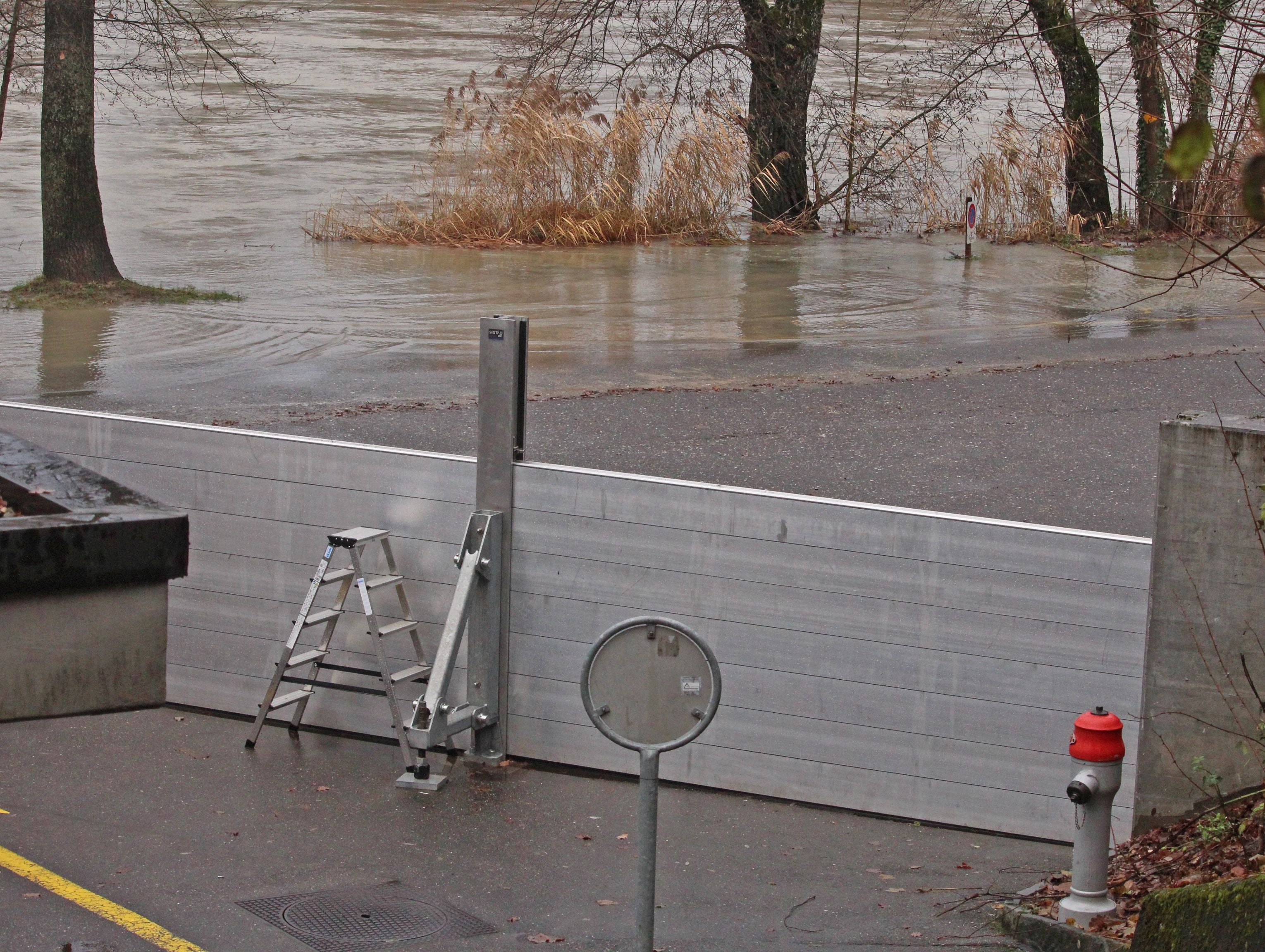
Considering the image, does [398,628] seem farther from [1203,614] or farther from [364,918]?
[1203,614]

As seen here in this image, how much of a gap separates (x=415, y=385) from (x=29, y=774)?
653 cm

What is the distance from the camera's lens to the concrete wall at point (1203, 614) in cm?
615

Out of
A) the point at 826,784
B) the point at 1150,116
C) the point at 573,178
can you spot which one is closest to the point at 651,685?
the point at 826,784

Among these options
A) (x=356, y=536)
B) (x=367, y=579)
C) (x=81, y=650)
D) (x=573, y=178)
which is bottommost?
(x=367, y=579)

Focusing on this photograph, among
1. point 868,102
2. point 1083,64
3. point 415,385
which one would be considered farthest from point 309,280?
point 868,102

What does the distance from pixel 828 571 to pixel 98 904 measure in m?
3.42

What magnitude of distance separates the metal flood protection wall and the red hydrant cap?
118 centimetres

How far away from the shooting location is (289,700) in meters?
7.86

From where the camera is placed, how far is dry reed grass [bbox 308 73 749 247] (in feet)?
67.1

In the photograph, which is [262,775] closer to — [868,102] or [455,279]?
[455,279]

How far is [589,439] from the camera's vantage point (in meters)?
11.9

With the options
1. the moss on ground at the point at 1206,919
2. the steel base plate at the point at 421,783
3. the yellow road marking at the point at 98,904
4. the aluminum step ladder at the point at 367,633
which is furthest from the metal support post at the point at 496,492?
the moss on ground at the point at 1206,919

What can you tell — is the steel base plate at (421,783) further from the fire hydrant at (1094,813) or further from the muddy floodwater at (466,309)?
the muddy floodwater at (466,309)

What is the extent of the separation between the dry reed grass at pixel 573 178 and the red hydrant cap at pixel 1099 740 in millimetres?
15567
